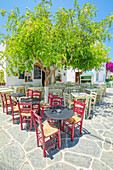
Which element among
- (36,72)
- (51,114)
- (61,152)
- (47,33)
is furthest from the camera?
(36,72)

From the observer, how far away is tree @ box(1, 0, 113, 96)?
12.4 feet

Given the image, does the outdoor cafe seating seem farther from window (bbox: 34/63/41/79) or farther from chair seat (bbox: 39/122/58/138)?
window (bbox: 34/63/41/79)

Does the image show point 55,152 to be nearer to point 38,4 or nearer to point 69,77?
point 38,4

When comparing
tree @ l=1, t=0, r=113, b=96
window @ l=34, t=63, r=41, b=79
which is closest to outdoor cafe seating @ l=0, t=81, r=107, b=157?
tree @ l=1, t=0, r=113, b=96

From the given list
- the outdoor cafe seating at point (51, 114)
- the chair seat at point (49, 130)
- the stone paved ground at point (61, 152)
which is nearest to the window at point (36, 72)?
the outdoor cafe seating at point (51, 114)

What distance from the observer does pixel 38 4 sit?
14.8 ft

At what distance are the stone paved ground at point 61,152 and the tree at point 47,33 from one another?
9.16 ft

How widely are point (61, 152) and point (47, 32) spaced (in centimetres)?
458

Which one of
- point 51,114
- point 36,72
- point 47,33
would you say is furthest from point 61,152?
point 36,72

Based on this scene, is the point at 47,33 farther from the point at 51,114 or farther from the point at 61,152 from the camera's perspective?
the point at 61,152

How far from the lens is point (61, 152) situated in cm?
251

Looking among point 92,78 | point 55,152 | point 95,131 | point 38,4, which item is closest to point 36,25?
point 38,4

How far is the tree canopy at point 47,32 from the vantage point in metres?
3.79

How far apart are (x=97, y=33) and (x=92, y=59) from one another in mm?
1892
